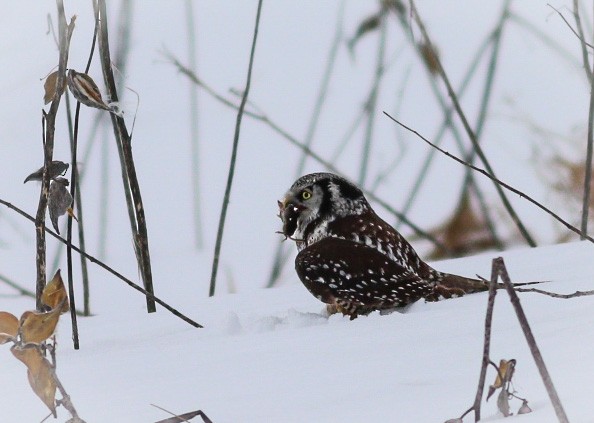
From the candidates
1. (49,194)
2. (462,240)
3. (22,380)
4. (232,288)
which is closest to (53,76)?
(49,194)

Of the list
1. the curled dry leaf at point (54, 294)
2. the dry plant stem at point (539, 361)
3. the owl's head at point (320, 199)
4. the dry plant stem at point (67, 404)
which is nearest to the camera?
the dry plant stem at point (539, 361)

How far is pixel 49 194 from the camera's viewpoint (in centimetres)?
189

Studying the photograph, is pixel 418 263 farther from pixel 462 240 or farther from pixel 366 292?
pixel 462 240

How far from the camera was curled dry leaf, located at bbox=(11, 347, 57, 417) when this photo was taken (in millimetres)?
1388

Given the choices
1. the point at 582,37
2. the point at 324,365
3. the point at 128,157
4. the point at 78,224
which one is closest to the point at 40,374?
the point at 324,365

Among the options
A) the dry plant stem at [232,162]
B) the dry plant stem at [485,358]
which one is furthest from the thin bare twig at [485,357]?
the dry plant stem at [232,162]

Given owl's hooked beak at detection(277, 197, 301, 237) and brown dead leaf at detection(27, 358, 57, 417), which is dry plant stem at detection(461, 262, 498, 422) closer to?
brown dead leaf at detection(27, 358, 57, 417)

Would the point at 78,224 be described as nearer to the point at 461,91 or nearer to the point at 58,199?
the point at 58,199

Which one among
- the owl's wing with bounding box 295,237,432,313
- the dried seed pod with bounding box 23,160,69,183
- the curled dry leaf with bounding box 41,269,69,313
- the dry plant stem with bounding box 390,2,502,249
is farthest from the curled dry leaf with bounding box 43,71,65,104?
the dry plant stem with bounding box 390,2,502,249

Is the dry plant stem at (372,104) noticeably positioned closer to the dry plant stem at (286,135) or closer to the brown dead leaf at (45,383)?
the dry plant stem at (286,135)

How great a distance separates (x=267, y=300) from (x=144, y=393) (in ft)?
3.58

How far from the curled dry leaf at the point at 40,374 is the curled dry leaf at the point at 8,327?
0.11 ft

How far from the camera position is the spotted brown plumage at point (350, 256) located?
2500 millimetres

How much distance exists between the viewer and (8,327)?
1.42 metres
